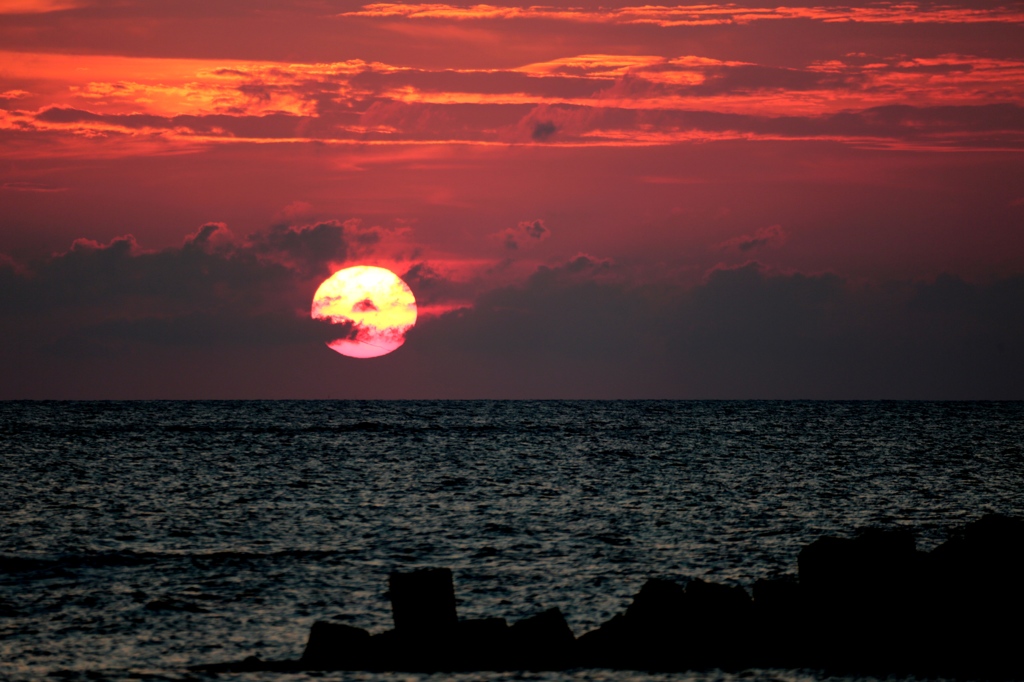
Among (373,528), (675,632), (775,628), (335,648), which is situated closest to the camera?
(335,648)

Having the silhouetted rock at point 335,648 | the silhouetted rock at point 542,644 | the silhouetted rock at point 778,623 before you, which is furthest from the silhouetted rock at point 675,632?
the silhouetted rock at point 335,648

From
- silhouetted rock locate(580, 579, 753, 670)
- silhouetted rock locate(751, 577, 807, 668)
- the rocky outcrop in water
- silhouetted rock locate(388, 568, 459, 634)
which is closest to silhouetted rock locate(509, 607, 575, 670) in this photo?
the rocky outcrop in water

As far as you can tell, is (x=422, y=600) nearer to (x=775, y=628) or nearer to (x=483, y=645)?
(x=483, y=645)

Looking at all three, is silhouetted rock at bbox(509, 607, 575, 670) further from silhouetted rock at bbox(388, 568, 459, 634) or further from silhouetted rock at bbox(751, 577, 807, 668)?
silhouetted rock at bbox(751, 577, 807, 668)

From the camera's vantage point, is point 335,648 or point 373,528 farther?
point 373,528

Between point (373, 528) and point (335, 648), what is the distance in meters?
19.9

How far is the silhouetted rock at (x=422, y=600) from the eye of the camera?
A: 19.4 metres

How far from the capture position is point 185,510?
1801 inches

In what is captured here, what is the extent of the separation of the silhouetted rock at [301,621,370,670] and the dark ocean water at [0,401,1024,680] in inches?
22.8

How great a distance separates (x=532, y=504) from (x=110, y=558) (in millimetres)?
20403

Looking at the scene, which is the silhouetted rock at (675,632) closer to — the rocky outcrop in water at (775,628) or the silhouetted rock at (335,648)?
the rocky outcrop in water at (775,628)

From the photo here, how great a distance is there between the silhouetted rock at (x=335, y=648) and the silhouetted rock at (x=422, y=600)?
2.67ft

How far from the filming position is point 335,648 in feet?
63.6

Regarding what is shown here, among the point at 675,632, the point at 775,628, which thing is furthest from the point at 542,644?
the point at 775,628
